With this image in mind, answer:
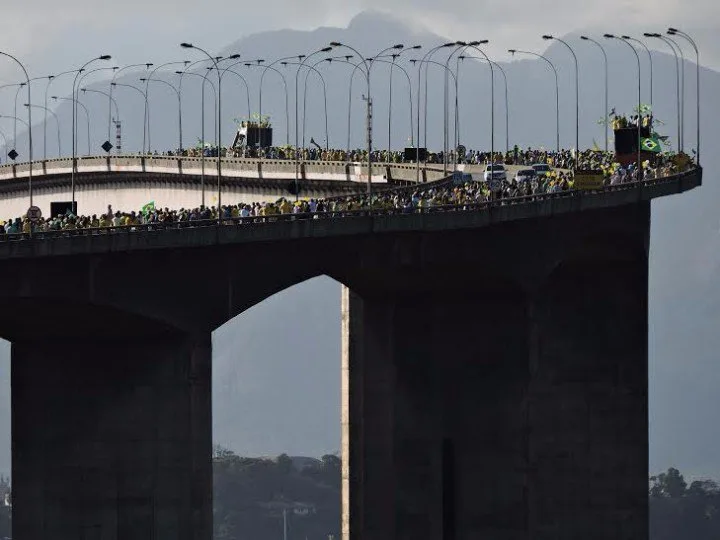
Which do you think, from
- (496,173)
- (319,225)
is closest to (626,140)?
(496,173)

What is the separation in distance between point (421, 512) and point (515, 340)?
1039 cm

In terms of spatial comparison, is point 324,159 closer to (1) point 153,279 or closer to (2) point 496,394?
(2) point 496,394

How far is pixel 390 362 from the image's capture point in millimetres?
113688

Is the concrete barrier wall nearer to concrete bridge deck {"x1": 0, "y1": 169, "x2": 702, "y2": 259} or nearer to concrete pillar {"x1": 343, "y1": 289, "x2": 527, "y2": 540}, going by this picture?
concrete pillar {"x1": 343, "y1": 289, "x2": 527, "y2": 540}

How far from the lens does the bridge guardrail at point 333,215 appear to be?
265 feet

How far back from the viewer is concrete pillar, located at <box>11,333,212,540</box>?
88.5 meters

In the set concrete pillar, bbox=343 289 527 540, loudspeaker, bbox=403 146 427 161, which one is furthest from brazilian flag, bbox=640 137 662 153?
concrete pillar, bbox=343 289 527 540

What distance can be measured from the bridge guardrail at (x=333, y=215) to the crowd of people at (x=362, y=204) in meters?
0.13

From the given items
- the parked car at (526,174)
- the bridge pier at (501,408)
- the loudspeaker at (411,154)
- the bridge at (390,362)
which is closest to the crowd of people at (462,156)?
the loudspeaker at (411,154)

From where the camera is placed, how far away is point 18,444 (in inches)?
3546

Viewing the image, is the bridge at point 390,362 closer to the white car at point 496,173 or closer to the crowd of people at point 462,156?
the white car at point 496,173

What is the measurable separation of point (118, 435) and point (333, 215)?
1308 cm

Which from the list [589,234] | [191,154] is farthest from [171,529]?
[191,154]

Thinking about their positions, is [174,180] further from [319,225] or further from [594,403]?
[319,225]
